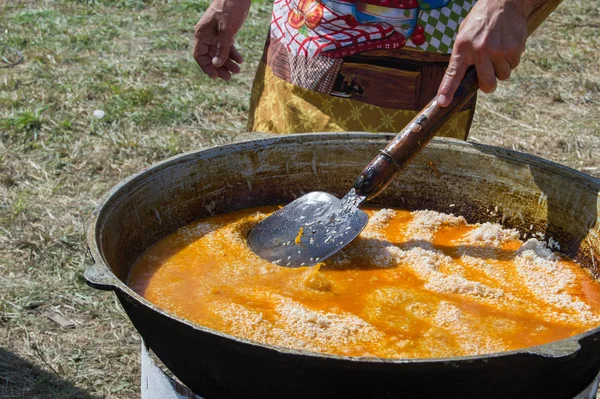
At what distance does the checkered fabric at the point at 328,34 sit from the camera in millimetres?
2590

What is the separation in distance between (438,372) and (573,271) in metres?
0.95

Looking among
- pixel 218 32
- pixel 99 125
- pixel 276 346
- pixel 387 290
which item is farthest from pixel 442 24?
pixel 99 125

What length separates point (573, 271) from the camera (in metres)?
2.17

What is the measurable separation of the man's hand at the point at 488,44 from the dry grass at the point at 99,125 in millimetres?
1846

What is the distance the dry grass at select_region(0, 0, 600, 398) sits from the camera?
3193mm

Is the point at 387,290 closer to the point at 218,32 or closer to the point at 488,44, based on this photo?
the point at 488,44

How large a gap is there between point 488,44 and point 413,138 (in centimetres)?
30

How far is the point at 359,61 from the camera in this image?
8.73ft

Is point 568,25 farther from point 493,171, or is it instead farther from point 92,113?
point 493,171

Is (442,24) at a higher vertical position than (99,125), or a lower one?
higher

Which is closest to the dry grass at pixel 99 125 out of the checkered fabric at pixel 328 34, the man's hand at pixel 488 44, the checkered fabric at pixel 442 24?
the checkered fabric at pixel 328 34

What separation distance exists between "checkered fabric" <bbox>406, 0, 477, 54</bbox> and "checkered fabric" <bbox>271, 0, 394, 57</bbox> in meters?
0.13

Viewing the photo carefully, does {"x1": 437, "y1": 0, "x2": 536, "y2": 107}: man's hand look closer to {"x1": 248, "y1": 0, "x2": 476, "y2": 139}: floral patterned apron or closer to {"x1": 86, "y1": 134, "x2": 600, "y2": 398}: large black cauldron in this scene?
{"x1": 86, "y1": 134, "x2": 600, "y2": 398}: large black cauldron

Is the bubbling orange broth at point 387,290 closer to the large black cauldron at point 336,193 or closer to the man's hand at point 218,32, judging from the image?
the large black cauldron at point 336,193
